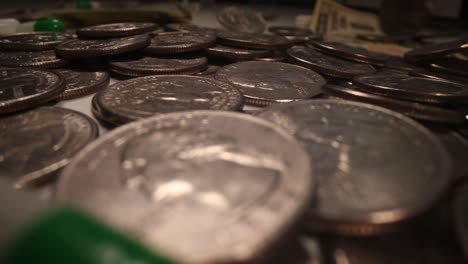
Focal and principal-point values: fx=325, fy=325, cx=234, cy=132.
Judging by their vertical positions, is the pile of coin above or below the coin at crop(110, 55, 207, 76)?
below

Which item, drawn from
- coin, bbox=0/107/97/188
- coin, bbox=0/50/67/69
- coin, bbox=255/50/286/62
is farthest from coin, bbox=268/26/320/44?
coin, bbox=0/107/97/188

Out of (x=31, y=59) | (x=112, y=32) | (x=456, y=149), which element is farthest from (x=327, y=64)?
(x=31, y=59)

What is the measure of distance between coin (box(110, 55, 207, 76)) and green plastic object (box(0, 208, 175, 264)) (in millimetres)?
942

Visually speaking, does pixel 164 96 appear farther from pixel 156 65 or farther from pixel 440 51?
pixel 440 51

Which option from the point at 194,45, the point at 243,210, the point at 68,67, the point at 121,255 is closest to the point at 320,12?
the point at 194,45

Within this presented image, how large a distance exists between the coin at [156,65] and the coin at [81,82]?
0.24 feet

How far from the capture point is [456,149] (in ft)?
2.54

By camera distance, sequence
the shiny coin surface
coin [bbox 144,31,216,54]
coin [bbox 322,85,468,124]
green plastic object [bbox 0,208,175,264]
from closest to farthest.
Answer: green plastic object [bbox 0,208,175,264] → the shiny coin surface → coin [bbox 322,85,468,124] → coin [bbox 144,31,216,54]

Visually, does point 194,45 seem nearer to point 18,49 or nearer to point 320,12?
point 18,49

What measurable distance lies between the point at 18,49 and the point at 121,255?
1.42 m

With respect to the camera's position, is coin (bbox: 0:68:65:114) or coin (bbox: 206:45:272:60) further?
coin (bbox: 206:45:272:60)

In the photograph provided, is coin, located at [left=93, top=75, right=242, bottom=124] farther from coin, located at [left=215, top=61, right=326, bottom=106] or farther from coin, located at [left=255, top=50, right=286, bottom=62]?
coin, located at [left=255, top=50, right=286, bottom=62]

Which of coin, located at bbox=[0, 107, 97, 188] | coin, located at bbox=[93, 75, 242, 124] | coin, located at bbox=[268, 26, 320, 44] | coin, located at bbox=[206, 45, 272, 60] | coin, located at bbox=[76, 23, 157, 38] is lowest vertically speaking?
coin, located at bbox=[0, 107, 97, 188]

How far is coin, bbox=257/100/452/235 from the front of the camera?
0.50 metres
